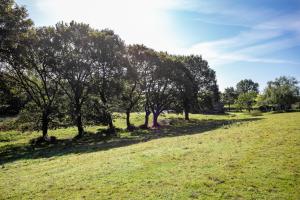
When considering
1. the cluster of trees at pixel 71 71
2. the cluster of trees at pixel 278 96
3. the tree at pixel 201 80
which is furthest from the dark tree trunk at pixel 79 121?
the cluster of trees at pixel 278 96

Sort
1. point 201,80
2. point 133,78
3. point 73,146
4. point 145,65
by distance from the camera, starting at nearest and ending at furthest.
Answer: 1. point 73,146
2. point 133,78
3. point 145,65
4. point 201,80

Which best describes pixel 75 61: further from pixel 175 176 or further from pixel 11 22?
pixel 175 176

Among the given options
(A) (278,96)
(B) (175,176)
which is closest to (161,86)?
(B) (175,176)

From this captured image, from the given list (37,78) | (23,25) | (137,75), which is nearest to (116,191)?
(23,25)

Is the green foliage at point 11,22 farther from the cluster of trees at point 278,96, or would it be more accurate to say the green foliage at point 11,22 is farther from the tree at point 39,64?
the cluster of trees at point 278,96

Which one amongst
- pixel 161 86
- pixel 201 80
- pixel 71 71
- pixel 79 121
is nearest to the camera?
pixel 71 71

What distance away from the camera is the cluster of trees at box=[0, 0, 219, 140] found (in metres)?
44.2

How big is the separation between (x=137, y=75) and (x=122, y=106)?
873cm

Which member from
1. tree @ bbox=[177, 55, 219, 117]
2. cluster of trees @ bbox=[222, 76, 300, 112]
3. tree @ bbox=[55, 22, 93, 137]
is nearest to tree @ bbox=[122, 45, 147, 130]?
tree @ bbox=[55, 22, 93, 137]

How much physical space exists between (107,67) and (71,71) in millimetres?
8260

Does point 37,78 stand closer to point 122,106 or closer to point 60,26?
point 60,26

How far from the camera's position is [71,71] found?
48719mm

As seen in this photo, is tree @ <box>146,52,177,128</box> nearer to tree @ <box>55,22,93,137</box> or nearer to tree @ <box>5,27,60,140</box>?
tree @ <box>55,22,93,137</box>

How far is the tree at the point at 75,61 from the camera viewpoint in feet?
155
